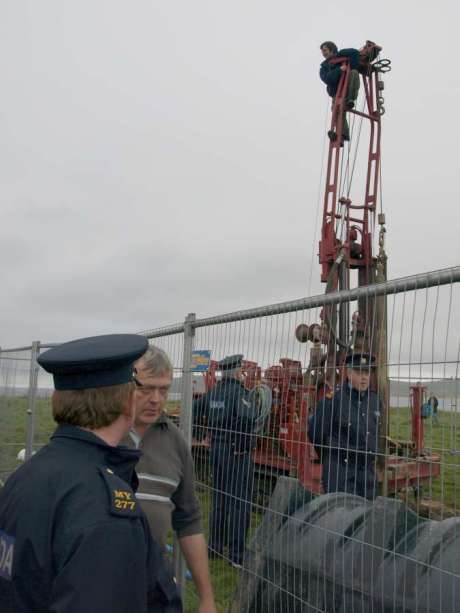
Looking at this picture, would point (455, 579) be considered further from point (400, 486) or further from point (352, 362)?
point (352, 362)

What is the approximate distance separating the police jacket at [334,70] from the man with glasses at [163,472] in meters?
6.34

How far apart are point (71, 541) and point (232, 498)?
7.21ft

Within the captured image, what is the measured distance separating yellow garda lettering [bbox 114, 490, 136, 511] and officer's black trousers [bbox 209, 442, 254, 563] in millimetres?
1839

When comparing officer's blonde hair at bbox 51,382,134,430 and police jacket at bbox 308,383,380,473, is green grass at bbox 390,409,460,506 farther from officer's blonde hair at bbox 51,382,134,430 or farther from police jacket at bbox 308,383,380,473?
officer's blonde hair at bbox 51,382,134,430

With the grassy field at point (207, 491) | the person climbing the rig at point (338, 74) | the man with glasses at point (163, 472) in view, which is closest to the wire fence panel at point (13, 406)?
the grassy field at point (207, 491)

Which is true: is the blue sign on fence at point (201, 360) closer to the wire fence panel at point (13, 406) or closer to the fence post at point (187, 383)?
the fence post at point (187, 383)

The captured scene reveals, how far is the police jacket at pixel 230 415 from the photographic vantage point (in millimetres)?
3268

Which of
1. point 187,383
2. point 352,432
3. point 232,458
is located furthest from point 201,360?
point 352,432

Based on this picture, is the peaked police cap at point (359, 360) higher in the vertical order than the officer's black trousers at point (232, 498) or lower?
higher

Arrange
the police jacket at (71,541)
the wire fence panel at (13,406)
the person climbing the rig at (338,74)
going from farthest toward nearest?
1. the person climbing the rig at (338,74)
2. the wire fence panel at (13,406)
3. the police jacket at (71,541)

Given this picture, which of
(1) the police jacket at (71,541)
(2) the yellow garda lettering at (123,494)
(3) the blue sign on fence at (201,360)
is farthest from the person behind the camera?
(3) the blue sign on fence at (201,360)

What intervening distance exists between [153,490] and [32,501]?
1.35 m

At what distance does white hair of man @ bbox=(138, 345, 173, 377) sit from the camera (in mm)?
2623

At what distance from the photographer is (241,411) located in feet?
10.9
